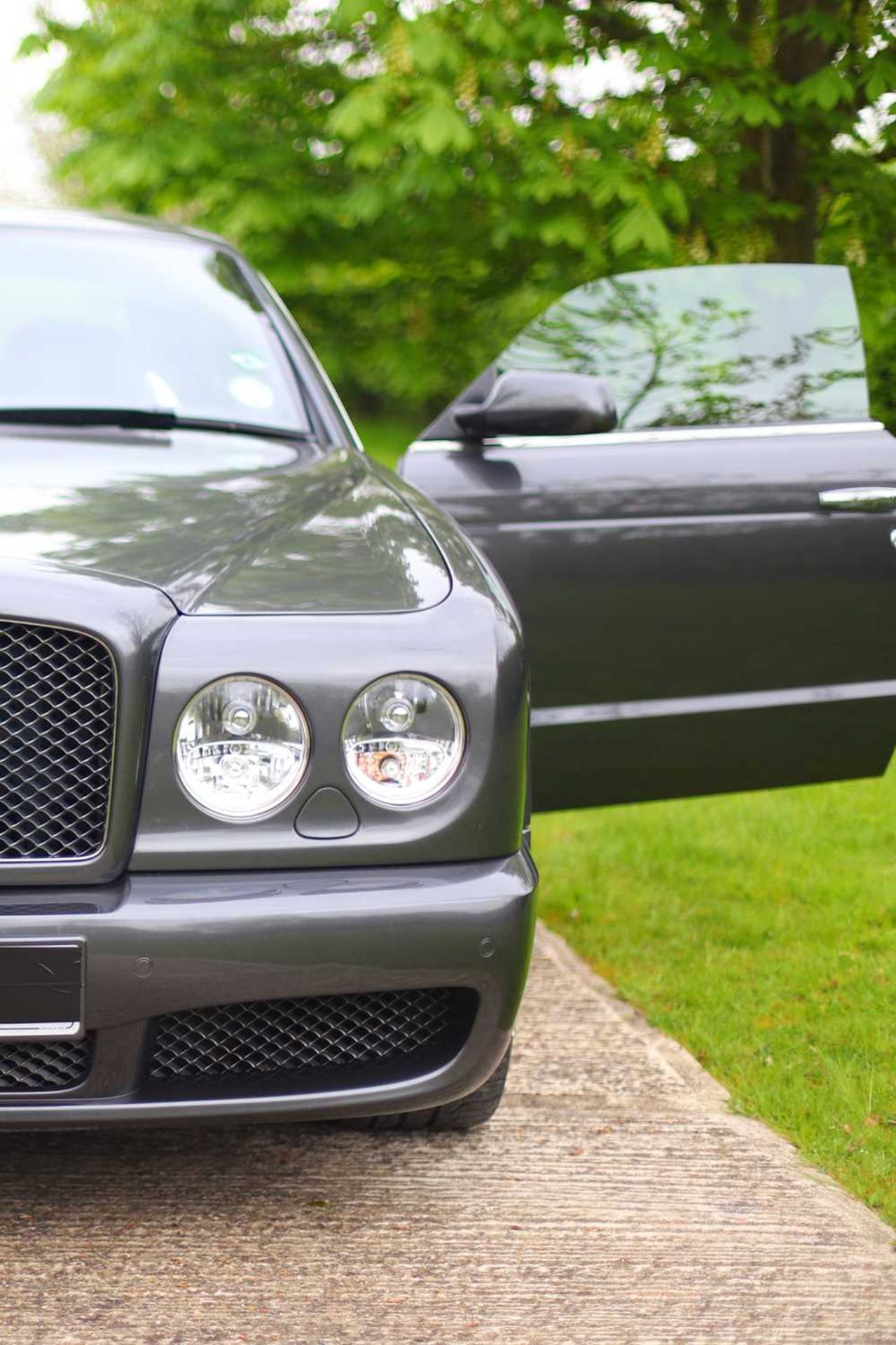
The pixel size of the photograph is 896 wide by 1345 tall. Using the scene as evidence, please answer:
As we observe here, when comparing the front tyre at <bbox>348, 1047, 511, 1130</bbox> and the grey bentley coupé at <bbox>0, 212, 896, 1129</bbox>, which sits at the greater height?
the grey bentley coupé at <bbox>0, 212, 896, 1129</bbox>

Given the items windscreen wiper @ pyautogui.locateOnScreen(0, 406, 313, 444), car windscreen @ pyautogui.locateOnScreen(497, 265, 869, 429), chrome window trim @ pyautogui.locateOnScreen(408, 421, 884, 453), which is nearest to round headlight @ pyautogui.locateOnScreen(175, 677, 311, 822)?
windscreen wiper @ pyautogui.locateOnScreen(0, 406, 313, 444)

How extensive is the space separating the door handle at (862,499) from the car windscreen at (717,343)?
24 centimetres

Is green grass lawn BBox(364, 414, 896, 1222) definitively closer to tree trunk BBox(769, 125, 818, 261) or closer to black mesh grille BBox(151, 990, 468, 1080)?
black mesh grille BBox(151, 990, 468, 1080)

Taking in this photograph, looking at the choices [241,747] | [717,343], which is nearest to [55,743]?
[241,747]

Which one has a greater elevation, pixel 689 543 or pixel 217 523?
pixel 217 523

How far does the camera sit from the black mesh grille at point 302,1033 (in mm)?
2414

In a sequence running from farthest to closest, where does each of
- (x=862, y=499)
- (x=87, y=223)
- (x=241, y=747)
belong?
(x=87, y=223) < (x=862, y=499) < (x=241, y=747)

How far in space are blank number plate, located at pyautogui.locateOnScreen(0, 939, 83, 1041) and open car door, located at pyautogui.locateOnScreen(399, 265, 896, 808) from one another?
168cm

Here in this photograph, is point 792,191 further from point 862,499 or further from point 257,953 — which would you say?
point 257,953

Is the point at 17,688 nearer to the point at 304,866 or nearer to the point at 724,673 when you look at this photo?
the point at 304,866

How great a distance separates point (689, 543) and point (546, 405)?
0.51 m

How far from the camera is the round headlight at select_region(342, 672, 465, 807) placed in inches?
94.2

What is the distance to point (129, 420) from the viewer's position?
11.4 ft

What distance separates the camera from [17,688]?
2.32m
